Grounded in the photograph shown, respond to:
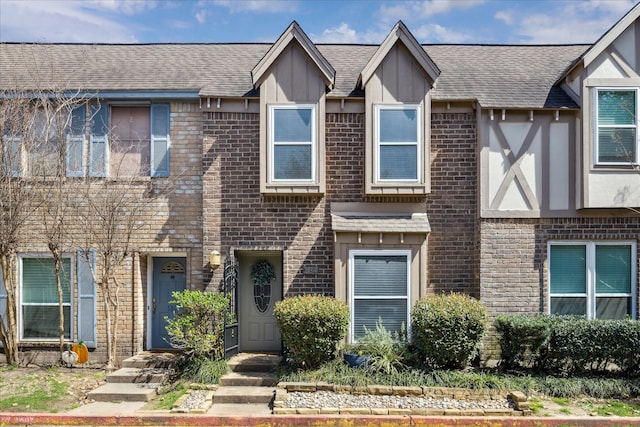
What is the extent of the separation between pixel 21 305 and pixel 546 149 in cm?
1177

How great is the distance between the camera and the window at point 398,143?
11.5 m

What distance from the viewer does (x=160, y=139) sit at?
40.0ft

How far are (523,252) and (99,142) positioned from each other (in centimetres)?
942

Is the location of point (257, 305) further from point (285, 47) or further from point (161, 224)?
point (285, 47)

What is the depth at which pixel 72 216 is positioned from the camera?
11.8 metres

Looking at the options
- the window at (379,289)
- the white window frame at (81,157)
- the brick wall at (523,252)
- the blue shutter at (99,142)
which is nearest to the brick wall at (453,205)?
the brick wall at (523,252)

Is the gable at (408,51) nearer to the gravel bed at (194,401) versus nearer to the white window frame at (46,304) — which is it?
the gravel bed at (194,401)

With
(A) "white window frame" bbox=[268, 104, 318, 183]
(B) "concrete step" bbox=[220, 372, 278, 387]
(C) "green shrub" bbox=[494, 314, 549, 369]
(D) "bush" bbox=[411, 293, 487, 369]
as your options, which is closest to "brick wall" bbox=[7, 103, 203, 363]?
(A) "white window frame" bbox=[268, 104, 318, 183]

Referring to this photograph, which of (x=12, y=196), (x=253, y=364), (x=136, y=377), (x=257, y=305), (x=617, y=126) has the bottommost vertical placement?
(x=136, y=377)

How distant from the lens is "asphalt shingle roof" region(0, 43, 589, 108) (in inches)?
471

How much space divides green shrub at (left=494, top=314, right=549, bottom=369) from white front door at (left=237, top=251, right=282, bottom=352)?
4.68m

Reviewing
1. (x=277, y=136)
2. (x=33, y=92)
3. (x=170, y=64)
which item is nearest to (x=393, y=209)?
(x=277, y=136)

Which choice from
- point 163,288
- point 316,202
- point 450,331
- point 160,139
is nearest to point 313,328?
point 450,331

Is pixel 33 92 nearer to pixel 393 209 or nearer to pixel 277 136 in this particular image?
pixel 277 136
